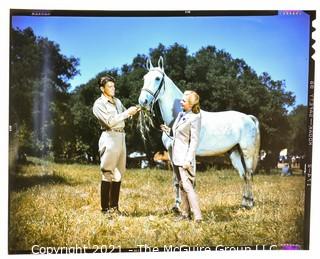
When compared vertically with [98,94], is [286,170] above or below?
below

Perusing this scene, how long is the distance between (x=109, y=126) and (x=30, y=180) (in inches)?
18.5

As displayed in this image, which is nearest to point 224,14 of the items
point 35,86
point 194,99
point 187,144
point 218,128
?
point 194,99

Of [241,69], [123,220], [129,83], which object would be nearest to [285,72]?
[241,69]

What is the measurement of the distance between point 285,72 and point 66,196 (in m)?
1.27

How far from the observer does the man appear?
2.52m

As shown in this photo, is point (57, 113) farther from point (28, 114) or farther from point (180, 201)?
point (180, 201)

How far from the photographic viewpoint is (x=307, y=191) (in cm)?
258

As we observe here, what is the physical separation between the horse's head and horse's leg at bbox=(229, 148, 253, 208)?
1.61 feet

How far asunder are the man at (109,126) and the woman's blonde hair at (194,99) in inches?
10.8

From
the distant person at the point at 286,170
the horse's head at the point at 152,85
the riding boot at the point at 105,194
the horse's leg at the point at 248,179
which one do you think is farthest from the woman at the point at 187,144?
the distant person at the point at 286,170

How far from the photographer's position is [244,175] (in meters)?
2.59

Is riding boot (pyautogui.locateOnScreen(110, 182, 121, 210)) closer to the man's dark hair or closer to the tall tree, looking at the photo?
the tall tree

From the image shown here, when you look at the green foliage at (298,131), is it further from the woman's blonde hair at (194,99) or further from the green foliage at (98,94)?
the woman's blonde hair at (194,99)

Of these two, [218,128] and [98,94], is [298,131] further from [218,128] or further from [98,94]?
[98,94]
